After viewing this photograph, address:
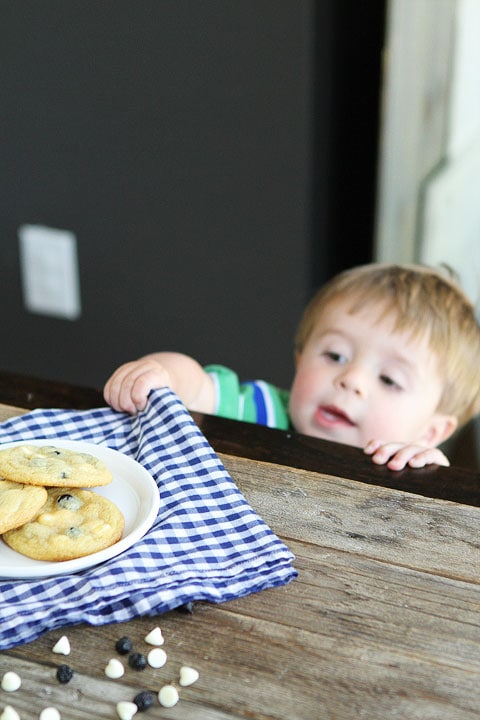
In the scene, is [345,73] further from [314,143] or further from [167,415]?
[167,415]

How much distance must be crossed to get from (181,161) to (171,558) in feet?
5.64

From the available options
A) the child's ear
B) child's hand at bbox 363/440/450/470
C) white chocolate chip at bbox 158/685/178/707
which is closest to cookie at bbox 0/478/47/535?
white chocolate chip at bbox 158/685/178/707

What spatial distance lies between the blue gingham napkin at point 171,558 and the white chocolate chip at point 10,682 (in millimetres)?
39

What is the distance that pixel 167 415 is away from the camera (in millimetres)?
1084

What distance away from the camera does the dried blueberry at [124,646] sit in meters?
0.75

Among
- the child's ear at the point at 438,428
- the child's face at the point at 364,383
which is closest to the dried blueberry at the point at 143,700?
the child's face at the point at 364,383

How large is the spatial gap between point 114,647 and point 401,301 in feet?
3.01

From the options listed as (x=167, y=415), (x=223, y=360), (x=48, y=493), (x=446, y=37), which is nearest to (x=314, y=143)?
(x=446, y=37)

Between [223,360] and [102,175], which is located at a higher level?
[102,175]

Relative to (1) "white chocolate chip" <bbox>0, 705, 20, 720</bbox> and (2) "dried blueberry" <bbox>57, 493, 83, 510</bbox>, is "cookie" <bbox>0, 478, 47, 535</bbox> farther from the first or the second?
(1) "white chocolate chip" <bbox>0, 705, 20, 720</bbox>

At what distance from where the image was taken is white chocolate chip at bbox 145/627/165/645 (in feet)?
2.51

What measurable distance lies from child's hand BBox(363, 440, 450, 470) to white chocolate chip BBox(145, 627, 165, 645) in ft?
1.22

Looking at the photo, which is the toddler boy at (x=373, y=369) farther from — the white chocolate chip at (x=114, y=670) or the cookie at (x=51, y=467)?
the white chocolate chip at (x=114, y=670)

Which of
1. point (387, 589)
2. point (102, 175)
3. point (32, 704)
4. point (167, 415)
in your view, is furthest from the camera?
point (102, 175)
